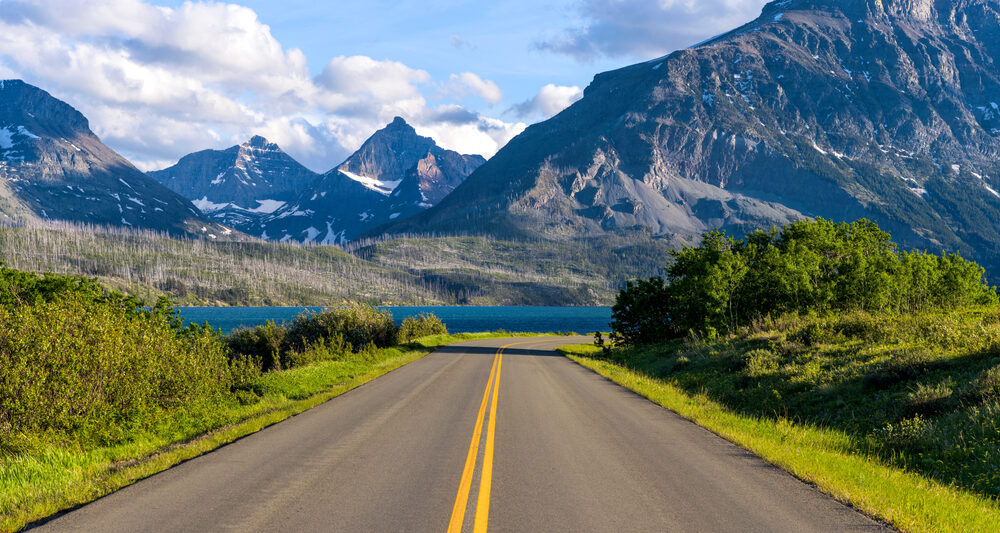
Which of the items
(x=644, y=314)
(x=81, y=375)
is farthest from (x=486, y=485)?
(x=644, y=314)

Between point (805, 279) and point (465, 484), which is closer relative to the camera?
point (465, 484)

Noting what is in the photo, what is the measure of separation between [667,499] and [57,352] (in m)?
11.5

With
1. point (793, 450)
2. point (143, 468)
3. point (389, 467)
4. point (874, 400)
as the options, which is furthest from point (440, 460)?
point (874, 400)

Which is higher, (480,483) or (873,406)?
(873,406)

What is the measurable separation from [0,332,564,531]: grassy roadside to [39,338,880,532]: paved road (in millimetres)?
431

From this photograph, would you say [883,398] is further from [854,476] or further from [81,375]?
[81,375]

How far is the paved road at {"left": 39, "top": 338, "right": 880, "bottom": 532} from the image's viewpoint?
7.39 metres

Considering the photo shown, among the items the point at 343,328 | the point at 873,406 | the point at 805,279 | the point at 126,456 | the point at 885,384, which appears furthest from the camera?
→ the point at 343,328

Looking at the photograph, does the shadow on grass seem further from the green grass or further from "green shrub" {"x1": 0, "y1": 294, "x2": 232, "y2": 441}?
"green shrub" {"x1": 0, "y1": 294, "x2": 232, "y2": 441}

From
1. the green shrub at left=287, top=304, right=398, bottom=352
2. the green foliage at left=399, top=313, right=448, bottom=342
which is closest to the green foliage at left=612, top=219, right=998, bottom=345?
the green foliage at left=399, top=313, right=448, bottom=342

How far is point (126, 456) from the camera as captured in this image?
10.9 meters

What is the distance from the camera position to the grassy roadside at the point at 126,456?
8.03m

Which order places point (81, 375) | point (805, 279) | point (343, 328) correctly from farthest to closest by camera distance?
point (343, 328)
point (805, 279)
point (81, 375)

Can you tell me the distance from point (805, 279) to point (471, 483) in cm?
3126
